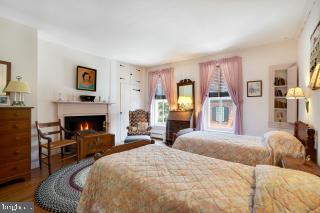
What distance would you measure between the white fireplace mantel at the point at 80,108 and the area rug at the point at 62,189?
141cm

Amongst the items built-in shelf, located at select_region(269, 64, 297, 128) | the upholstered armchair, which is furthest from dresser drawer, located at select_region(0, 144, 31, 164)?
built-in shelf, located at select_region(269, 64, 297, 128)

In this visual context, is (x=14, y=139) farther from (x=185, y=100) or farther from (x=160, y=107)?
(x=160, y=107)

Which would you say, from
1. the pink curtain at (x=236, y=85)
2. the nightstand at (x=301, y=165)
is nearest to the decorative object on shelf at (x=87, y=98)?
the pink curtain at (x=236, y=85)

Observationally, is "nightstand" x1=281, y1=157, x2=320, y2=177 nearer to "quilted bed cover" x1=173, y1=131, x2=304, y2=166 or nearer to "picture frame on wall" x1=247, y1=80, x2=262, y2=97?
"quilted bed cover" x1=173, y1=131, x2=304, y2=166

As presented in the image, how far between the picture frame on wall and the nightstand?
2.32m

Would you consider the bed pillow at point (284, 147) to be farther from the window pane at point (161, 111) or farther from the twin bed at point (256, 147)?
the window pane at point (161, 111)

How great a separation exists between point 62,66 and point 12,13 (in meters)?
1.50

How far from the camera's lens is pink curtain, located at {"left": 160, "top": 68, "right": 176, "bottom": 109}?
217 inches

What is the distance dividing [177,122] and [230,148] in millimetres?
2407

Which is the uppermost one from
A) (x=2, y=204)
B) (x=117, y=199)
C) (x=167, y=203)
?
(x=167, y=203)

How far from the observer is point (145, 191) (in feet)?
→ 3.97

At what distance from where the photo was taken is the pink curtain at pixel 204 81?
476 cm

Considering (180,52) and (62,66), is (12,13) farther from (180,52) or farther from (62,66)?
(180,52)

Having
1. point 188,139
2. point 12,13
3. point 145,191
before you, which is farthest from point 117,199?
point 12,13
